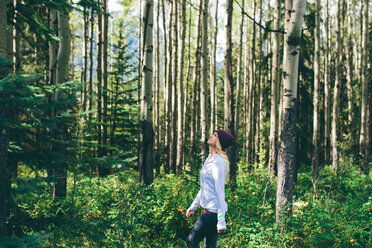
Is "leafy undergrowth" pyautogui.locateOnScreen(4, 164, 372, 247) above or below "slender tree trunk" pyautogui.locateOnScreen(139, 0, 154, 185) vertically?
below

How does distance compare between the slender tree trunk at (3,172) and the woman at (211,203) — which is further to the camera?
the woman at (211,203)

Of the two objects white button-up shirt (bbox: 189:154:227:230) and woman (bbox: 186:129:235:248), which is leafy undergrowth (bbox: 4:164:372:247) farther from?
white button-up shirt (bbox: 189:154:227:230)

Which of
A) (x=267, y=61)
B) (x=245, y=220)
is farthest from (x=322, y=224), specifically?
(x=267, y=61)

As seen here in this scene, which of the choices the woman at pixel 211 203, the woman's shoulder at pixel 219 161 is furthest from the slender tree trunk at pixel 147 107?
the woman's shoulder at pixel 219 161

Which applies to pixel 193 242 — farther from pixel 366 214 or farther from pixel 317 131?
pixel 317 131

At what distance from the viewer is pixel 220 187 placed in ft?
11.3

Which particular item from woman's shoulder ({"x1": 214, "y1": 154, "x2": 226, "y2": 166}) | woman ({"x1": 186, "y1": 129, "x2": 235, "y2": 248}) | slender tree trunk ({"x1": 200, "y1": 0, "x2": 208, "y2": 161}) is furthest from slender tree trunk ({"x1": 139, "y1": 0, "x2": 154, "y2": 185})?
woman's shoulder ({"x1": 214, "y1": 154, "x2": 226, "y2": 166})

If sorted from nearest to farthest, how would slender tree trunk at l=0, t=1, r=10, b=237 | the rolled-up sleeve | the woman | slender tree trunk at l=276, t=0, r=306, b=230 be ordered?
slender tree trunk at l=0, t=1, r=10, b=237
the rolled-up sleeve
the woman
slender tree trunk at l=276, t=0, r=306, b=230

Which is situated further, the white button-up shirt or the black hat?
the black hat

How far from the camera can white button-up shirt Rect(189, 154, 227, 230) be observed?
3385 mm

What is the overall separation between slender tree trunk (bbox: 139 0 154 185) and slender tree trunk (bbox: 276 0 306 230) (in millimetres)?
3137

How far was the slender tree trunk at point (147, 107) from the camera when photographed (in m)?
6.66

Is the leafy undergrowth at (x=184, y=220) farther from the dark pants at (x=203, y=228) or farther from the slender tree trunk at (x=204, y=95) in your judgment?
the slender tree trunk at (x=204, y=95)

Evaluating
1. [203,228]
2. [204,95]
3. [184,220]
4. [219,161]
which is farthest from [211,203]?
[204,95]
